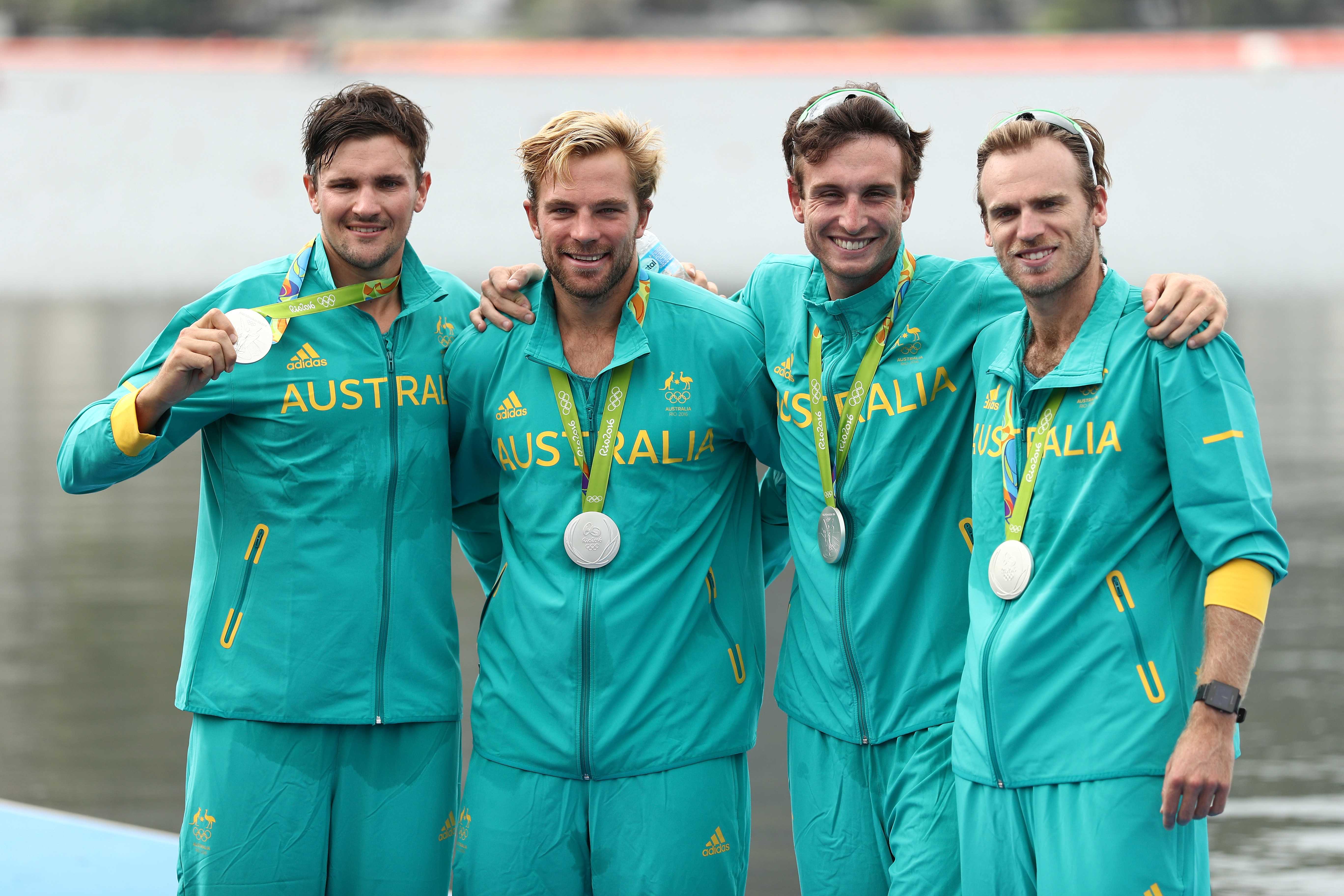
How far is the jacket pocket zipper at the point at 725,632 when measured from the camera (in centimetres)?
323

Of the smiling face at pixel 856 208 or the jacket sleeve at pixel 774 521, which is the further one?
the jacket sleeve at pixel 774 521

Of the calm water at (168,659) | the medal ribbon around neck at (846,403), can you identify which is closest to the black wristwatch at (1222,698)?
the medal ribbon around neck at (846,403)

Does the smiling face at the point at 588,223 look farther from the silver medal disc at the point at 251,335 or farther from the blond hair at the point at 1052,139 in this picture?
the blond hair at the point at 1052,139

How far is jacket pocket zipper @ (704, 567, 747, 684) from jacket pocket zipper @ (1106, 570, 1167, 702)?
35.4 inches

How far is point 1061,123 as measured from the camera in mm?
2865

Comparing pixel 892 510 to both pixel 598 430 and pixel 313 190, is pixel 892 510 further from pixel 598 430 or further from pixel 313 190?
pixel 313 190

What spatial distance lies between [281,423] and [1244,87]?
35203mm

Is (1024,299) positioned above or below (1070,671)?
above

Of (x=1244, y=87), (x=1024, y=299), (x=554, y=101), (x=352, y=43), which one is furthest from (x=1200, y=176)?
(x=1024, y=299)

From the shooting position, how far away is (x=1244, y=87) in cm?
3400

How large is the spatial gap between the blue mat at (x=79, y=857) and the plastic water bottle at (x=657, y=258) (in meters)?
2.34

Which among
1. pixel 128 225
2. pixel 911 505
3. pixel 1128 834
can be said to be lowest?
pixel 1128 834

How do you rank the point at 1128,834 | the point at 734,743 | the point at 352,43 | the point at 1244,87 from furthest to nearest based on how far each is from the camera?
1. the point at 352,43
2. the point at 1244,87
3. the point at 734,743
4. the point at 1128,834

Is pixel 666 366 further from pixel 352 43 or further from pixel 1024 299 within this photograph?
pixel 352 43
